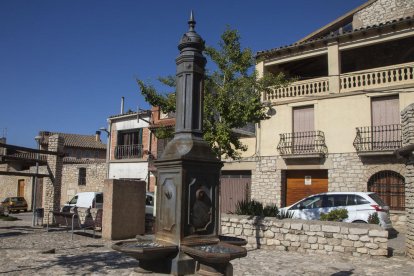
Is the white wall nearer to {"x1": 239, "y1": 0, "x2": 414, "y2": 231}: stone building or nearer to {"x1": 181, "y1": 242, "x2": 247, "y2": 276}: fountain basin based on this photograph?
{"x1": 239, "y1": 0, "x2": 414, "y2": 231}: stone building

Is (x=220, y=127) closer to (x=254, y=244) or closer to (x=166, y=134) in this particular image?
(x=166, y=134)

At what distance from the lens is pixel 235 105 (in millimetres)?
10289

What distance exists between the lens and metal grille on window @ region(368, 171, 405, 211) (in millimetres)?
15719

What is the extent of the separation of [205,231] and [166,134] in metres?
6.64

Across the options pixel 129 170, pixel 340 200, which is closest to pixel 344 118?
pixel 340 200

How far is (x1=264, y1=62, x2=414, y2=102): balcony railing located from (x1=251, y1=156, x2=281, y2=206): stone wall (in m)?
3.38

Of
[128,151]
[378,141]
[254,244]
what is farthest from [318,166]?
[128,151]

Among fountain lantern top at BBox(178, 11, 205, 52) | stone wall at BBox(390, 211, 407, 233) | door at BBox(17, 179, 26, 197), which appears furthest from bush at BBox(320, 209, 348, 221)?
door at BBox(17, 179, 26, 197)

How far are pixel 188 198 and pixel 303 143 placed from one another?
46.4ft

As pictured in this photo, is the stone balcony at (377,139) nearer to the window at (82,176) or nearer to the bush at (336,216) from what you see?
the bush at (336,216)

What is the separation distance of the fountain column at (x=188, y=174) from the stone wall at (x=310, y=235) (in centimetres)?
577

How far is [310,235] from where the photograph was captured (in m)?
10.3

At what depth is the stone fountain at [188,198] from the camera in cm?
493

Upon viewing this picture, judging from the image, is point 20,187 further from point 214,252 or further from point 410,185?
point 214,252
